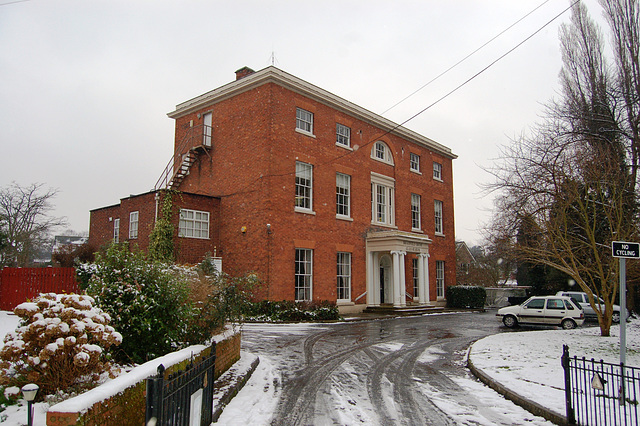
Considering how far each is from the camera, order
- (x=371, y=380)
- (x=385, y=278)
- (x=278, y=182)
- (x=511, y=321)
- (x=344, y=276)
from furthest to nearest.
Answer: (x=385, y=278), (x=344, y=276), (x=278, y=182), (x=511, y=321), (x=371, y=380)

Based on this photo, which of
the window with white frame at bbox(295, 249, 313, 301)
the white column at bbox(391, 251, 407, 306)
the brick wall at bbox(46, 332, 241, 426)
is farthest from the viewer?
the white column at bbox(391, 251, 407, 306)

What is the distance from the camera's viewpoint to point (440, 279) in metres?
32.6

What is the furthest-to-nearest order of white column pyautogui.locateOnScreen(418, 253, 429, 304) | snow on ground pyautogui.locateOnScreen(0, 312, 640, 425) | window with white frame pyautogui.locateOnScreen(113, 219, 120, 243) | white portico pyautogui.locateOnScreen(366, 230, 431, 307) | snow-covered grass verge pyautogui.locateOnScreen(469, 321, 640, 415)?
white column pyautogui.locateOnScreen(418, 253, 429, 304), white portico pyautogui.locateOnScreen(366, 230, 431, 307), window with white frame pyautogui.locateOnScreen(113, 219, 120, 243), snow-covered grass verge pyautogui.locateOnScreen(469, 321, 640, 415), snow on ground pyautogui.locateOnScreen(0, 312, 640, 425)

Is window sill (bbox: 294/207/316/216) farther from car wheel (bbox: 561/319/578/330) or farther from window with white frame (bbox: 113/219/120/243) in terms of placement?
car wheel (bbox: 561/319/578/330)

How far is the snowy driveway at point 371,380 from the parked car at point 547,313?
15.9 ft

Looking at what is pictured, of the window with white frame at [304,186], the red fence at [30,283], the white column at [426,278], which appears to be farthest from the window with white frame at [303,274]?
the red fence at [30,283]

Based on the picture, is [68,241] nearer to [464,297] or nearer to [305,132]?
[305,132]

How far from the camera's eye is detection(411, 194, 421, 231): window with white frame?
30719 mm

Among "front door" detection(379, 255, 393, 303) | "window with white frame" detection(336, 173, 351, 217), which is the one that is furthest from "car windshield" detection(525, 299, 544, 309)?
"window with white frame" detection(336, 173, 351, 217)

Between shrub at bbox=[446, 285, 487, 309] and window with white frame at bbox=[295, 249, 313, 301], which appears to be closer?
window with white frame at bbox=[295, 249, 313, 301]

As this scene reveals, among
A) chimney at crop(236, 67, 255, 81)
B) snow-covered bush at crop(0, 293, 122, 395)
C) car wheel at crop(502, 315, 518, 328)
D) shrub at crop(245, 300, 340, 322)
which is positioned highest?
chimney at crop(236, 67, 255, 81)

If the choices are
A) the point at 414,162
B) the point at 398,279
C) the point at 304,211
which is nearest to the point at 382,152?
the point at 414,162

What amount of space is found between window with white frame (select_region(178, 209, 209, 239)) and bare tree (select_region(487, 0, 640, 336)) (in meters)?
12.9

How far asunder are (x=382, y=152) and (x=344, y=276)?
8414mm
